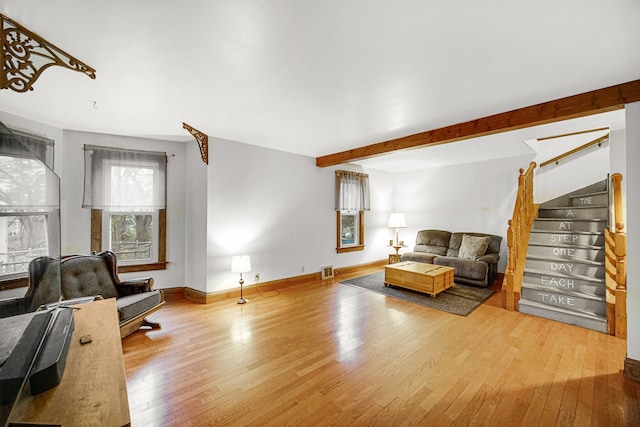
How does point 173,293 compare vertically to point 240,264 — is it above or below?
below

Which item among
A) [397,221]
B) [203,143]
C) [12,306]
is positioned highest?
[203,143]

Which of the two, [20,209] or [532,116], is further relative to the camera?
[532,116]

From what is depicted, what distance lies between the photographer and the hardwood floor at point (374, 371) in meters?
1.73

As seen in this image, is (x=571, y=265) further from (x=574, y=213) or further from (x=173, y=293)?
(x=173, y=293)

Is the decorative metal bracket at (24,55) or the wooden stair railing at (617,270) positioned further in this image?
the wooden stair railing at (617,270)

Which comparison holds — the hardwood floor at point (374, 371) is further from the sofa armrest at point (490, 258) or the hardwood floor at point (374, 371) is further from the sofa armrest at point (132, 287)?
the sofa armrest at point (490, 258)

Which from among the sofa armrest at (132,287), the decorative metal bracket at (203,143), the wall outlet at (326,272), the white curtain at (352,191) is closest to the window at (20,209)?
the sofa armrest at (132,287)

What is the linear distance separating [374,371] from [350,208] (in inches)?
153

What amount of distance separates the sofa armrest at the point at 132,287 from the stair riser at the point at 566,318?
15.6 ft

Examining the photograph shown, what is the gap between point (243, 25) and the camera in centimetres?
152

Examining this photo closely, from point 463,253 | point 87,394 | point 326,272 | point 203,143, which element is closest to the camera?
point 87,394

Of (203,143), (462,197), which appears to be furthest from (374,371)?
(462,197)

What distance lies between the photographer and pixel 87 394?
41.8 inches

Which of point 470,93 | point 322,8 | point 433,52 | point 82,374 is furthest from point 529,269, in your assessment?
point 82,374
